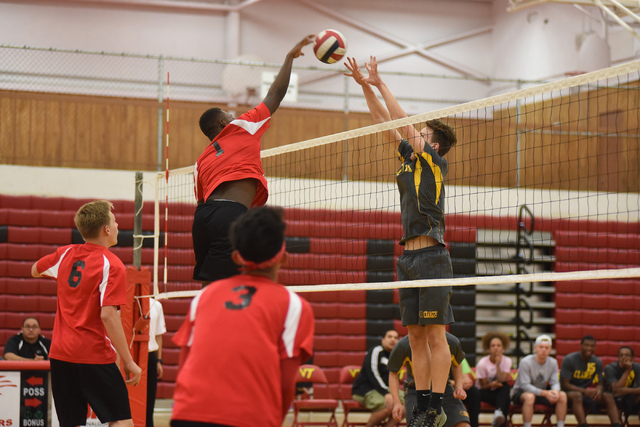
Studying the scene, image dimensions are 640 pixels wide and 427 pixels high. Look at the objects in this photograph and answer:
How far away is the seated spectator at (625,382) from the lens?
10359mm

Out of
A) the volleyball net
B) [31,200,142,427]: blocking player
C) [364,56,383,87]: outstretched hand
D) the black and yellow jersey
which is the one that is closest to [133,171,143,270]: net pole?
the volleyball net

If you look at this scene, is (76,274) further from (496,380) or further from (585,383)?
(585,383)

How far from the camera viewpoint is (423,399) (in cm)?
493

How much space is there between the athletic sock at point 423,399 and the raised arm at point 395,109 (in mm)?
1744

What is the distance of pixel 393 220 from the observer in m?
12.0

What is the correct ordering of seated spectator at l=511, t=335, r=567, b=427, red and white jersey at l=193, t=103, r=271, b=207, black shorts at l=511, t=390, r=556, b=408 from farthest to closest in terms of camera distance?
black shorts at l=511, t=390, r=556, b=408 → seated spectator at l=511, t=335, r=567, b=427 → red and white jersey at l=193, t=103, r=271, b=207

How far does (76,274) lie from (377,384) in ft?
19.5

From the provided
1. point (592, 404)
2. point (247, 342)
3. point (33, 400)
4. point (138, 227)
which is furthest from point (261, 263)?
point (592, 404)

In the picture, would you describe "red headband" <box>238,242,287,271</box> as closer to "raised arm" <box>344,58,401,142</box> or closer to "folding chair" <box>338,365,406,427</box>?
"raised arm" <box>344,58,401,142</box>

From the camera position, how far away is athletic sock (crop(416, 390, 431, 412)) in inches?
194

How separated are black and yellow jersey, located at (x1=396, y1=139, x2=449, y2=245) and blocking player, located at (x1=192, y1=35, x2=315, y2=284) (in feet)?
3.47

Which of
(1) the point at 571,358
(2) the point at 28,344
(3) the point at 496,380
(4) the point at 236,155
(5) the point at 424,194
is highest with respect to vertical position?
(4) the point at 236,155

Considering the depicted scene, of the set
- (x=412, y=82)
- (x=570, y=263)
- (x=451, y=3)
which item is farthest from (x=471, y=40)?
(x=570, y=263)

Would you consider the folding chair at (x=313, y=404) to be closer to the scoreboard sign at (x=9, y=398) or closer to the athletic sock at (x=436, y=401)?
the scoreboard sign at (x=9, y=398)
